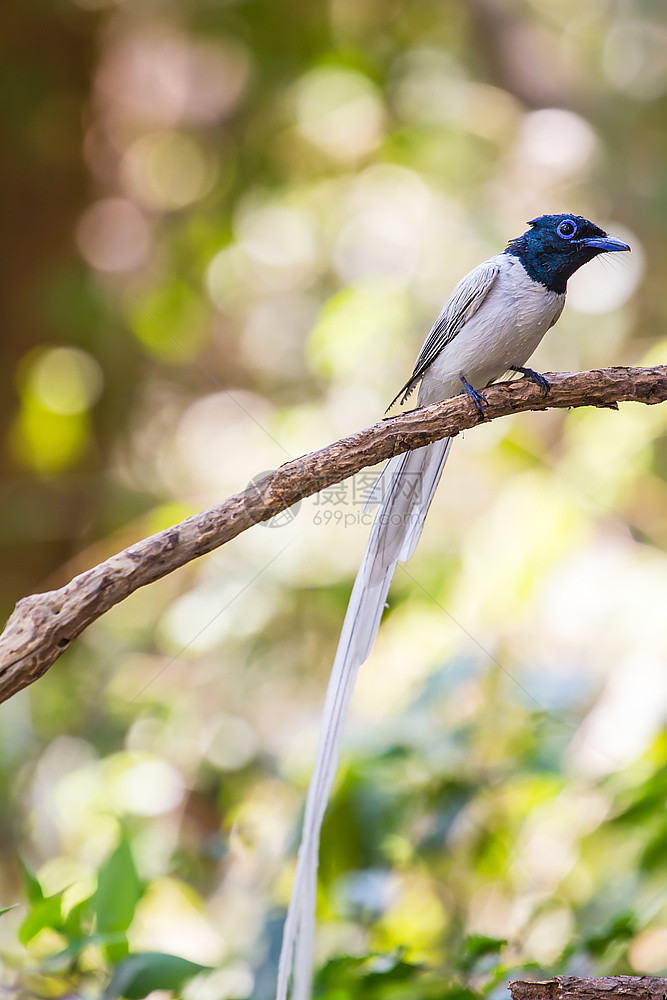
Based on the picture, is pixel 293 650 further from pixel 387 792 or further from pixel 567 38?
pixel 567 38

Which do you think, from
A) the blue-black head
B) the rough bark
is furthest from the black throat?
the rough bark

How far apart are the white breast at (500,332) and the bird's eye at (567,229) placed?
0.10 meters

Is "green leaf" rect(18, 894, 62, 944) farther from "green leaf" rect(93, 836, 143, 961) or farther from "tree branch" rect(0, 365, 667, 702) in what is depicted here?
"tree branch" rect(0, 365, 667, 702)

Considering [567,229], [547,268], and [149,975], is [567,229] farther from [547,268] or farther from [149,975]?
[149,975]

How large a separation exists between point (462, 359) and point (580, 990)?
3.34ft

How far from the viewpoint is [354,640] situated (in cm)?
135

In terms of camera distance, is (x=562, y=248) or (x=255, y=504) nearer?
(x=255, y=504)

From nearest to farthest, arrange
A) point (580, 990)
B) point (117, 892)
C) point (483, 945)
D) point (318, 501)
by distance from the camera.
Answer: point (580, 990), point (483, 945), point (117, 892), point (318, 501)

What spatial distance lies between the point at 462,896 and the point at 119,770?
1247mm

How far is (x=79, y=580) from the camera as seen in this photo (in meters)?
1.14

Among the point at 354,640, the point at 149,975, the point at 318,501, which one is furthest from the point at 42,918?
the point at 318,501

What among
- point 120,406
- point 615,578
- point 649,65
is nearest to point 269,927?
point 615,578

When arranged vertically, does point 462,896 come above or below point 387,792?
below

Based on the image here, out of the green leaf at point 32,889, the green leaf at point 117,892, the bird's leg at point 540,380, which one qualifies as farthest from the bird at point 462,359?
the green leaf at point 32,889
